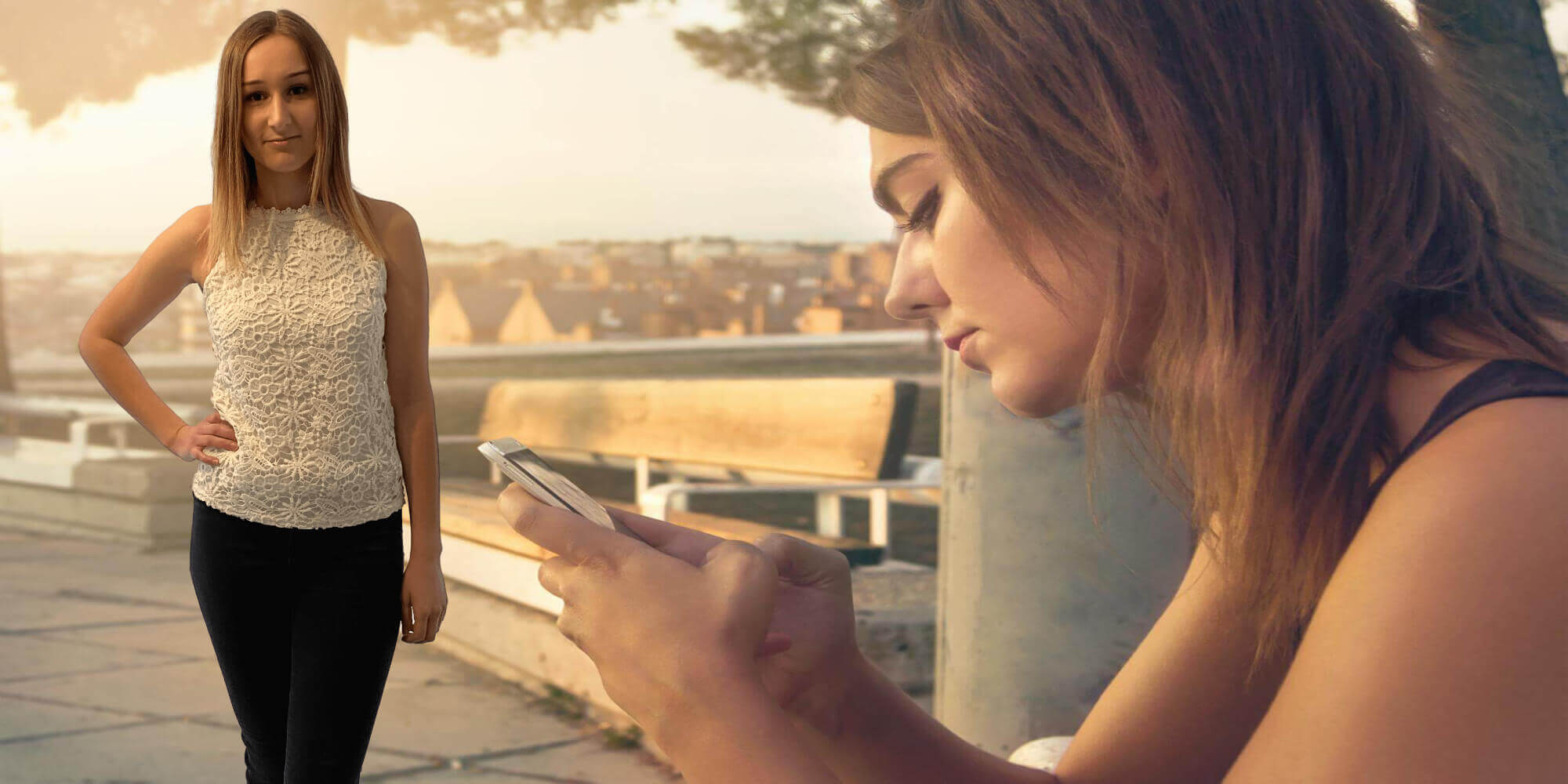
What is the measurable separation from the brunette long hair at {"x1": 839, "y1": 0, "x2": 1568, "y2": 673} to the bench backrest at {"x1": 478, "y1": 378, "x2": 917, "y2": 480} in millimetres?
3207

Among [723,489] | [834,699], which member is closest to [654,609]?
[834,699]

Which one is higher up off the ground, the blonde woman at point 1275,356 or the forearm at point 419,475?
the blonde woman at point 1275,356

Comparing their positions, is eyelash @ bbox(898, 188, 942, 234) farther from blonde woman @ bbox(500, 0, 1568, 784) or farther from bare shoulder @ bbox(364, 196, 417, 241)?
bare shoulder @ bbox(364, 196, 417, 241)

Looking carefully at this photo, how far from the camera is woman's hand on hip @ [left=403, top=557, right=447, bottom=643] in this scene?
205cm

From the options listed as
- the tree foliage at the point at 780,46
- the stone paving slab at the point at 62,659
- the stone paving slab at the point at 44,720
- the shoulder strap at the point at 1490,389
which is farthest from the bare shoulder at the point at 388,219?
the tree foliage at the point at 780,46

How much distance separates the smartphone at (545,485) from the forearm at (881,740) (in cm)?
26

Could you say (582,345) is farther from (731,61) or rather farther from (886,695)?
(886,695)

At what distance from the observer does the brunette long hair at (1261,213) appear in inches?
41.9

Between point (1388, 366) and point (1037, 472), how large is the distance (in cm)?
200

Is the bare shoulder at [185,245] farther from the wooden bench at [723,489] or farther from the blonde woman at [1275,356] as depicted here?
the wooden bench at [723,489]

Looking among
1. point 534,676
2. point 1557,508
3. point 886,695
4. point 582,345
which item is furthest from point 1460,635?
point 582,345

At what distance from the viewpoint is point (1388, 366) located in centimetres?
107

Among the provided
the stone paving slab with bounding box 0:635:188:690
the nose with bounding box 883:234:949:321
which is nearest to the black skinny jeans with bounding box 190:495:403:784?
the nose with bounding box 883:234:949:321

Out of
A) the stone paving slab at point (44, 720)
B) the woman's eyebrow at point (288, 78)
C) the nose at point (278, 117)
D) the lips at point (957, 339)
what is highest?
the woman's eyebrow at point (288, 78)
